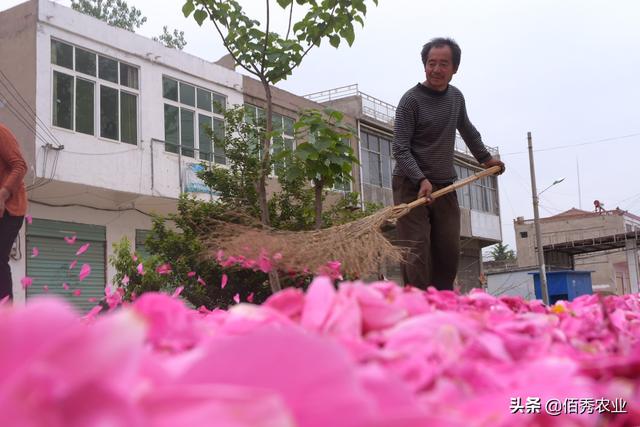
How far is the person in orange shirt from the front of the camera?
343 cm

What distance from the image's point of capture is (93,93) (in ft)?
43.2

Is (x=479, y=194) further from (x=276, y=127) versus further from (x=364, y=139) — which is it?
(x=276, y=127)

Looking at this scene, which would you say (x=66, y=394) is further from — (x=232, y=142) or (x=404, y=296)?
(x=232, y=142)

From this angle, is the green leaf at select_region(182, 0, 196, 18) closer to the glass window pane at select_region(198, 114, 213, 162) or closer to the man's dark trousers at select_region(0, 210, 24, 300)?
the man's dark trousers at select_region(0, 210, 24, 300)

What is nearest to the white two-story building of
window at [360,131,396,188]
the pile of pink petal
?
window at [360,131,396,188]

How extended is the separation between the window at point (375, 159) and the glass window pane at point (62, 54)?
9.88 m

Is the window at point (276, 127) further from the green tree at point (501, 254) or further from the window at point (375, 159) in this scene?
the green tree at point (501, 254)

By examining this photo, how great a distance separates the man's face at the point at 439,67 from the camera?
11.2 ft

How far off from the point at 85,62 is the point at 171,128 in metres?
2.40

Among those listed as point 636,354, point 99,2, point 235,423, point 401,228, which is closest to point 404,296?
point 636,354

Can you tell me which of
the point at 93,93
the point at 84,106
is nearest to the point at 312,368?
the point at 84,106

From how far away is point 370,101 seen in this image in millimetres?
21641

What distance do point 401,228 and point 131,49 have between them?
11.8 meters

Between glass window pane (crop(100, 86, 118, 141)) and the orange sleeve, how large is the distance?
10.0m
